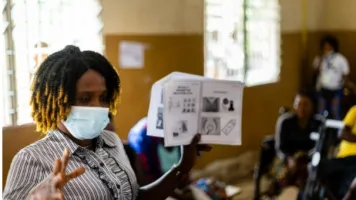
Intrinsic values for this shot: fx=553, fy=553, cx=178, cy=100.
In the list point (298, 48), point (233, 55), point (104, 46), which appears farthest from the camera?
point (298, 48)

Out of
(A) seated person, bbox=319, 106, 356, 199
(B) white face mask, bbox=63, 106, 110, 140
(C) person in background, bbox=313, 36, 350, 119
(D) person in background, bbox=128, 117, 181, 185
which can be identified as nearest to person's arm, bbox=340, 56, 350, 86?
(C) person in background, bbox=313, 36, 350, 119

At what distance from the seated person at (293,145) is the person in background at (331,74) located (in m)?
Answer: 1.46

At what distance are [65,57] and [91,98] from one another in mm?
148

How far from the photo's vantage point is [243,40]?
524 cm

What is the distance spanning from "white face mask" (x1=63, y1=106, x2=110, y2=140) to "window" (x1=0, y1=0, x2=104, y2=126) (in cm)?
115

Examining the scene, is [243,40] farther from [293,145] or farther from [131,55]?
[131,55]

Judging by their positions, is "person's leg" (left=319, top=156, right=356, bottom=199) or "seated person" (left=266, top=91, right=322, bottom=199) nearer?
"person's leg" (left=319, top=156, right=356, bottom=199)

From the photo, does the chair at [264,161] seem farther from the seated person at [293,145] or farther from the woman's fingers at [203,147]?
the woman's fingers at [203,147]

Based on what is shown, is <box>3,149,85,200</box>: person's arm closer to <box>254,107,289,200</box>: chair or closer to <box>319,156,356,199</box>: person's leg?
<box>319,156,356,199</box>: person's leg

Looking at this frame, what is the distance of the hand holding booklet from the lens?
1.92m

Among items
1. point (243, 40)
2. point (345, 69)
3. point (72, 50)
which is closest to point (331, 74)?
point (345, 69)

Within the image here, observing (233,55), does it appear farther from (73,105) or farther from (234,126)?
(73,105)

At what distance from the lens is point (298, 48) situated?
645 cm

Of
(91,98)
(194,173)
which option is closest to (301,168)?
(194,173)
